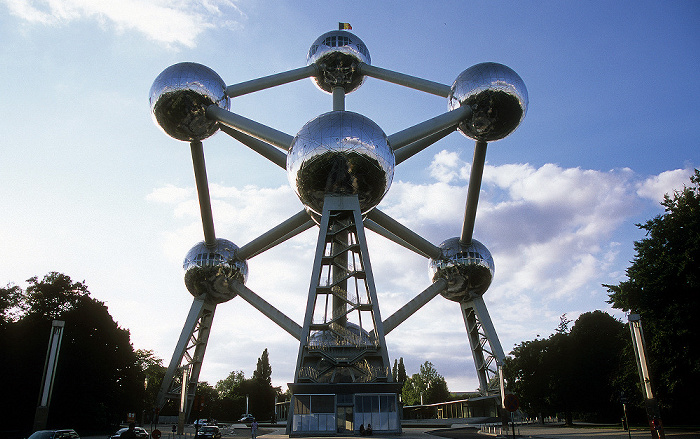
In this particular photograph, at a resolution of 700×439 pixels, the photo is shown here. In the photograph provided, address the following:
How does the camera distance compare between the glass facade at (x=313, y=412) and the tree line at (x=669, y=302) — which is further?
the glass facade at (x=313, y=412)

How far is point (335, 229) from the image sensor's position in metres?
21.8

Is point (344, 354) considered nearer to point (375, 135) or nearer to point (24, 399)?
point (375, 135)

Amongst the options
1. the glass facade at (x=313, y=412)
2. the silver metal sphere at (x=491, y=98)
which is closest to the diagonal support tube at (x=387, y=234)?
the silver metal sphere at (x=491, y=98)

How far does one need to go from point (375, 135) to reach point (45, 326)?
18889mm

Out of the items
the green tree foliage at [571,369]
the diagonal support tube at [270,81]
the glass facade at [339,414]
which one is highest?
the diagonal support tube at [270,81]

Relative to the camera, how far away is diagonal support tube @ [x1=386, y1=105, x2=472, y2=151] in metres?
22.2

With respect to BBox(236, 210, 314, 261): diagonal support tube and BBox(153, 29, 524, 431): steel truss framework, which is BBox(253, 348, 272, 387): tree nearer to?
BBox(153, 29, 524, 431): steel truss framework

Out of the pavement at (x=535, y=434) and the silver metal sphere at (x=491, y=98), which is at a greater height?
the silver metal sphere at (x=491, y=98)

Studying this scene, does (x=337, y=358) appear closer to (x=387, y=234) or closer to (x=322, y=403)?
(x=322, y=403)

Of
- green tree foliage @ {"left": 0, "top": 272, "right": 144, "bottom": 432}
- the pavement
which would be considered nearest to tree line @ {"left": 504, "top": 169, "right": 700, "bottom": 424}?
the pavement

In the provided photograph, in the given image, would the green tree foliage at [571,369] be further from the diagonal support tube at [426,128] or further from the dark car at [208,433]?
the dark car at [208,433]

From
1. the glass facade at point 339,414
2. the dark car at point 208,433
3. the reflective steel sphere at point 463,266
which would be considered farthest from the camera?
the reflective steel sphere at point 463,266

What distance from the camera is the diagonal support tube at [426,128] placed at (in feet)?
72.8

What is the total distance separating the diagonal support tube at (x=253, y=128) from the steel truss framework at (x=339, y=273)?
0.14 feet
